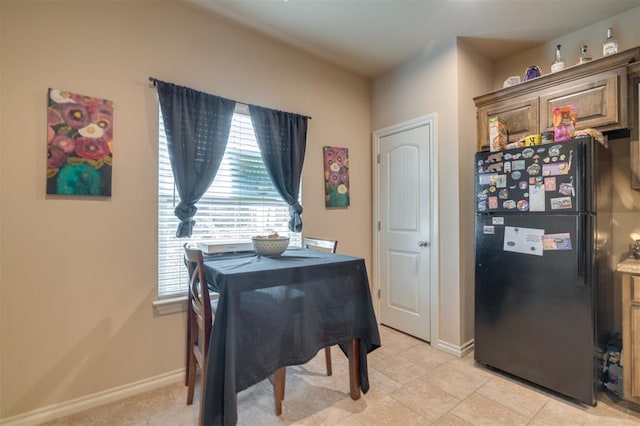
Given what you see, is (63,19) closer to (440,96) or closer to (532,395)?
(440,96)

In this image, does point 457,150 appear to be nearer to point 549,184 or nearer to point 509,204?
point 509,204

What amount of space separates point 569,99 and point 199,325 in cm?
297

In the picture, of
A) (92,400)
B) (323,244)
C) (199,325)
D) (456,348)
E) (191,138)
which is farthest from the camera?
(456,348)

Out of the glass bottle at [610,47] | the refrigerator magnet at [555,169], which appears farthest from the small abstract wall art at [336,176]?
the glass bottle at [610,47]

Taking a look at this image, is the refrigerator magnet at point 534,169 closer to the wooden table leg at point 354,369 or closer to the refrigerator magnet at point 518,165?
the refrigerator magnet at point 518,165

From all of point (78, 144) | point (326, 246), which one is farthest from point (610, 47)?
point (78, 144)

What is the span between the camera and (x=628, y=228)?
2.26m

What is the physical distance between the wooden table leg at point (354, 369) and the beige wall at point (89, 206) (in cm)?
125

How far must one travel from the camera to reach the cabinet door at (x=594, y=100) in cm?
203

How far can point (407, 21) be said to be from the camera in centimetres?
245

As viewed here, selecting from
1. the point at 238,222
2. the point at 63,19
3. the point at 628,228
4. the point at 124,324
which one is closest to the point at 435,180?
the point at 628,228

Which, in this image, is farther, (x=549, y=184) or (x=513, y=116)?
(x=513, y=116)

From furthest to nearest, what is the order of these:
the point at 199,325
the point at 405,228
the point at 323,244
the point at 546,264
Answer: the point at 405,228 → the point at 323,244 → the point at 546,264 → the point at 199,325

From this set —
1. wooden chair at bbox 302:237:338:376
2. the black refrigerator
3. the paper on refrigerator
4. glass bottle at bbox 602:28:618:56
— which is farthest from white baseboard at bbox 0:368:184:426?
glass bottle at bbox 602:28:618:56
